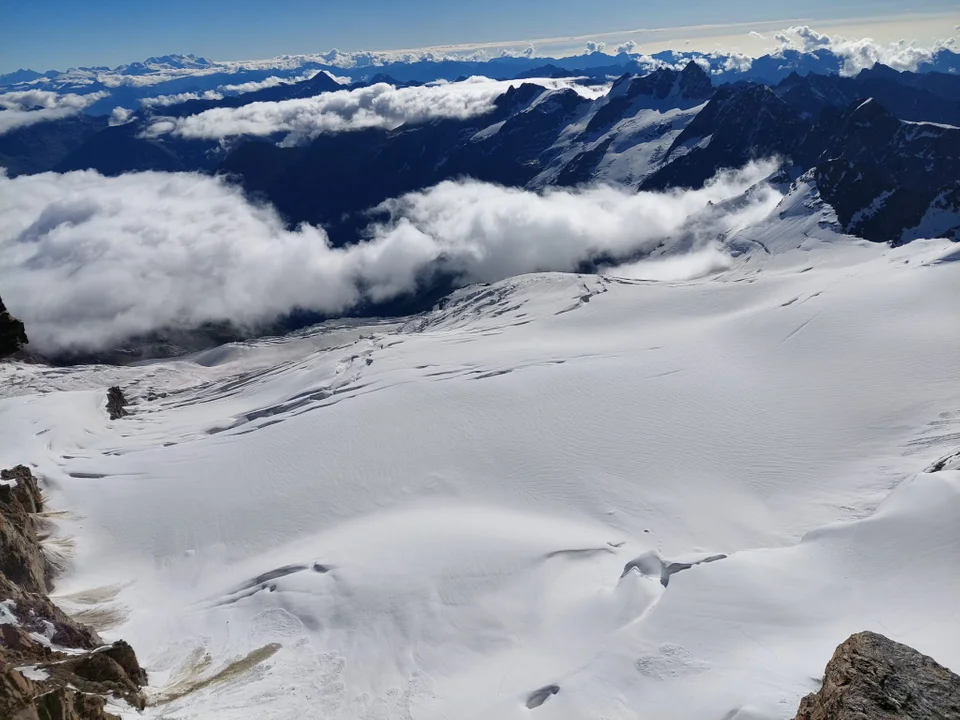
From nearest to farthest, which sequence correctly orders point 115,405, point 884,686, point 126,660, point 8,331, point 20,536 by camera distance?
1. point 884,686
2. point 126,660
3. point 8,331
4. point 20,536
5. point 115,405

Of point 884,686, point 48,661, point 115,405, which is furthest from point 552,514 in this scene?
point 115,405

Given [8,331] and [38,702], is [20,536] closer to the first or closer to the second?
[8,331]

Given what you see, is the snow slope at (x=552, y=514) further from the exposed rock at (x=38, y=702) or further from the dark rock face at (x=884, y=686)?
the dark rock face at (x=884, y=686)

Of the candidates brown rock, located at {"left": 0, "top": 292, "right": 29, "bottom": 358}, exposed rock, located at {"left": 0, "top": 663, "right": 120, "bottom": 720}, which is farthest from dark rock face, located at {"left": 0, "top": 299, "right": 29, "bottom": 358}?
exposed rock, located at {"left": 0, "top": 663, "right": 120, "bottom": 720}

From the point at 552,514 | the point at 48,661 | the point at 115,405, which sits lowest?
the point at 115,405

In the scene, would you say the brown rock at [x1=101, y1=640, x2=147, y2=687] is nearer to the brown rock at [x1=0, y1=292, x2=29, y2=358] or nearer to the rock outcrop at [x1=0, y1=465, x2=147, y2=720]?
the rock outcrop at [x1=0, y1=465, x2=147, y2=720]

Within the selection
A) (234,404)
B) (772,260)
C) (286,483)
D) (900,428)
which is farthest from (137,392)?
(772,260)
